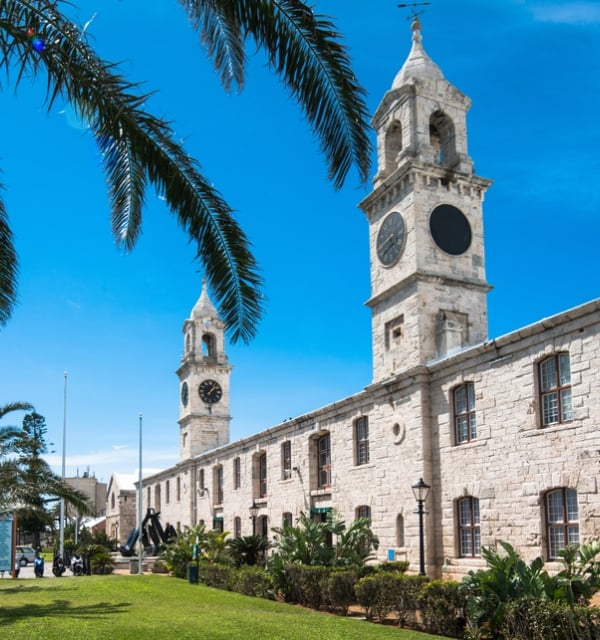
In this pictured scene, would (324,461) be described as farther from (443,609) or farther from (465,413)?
(443,609)

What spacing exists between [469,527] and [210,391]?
108ft

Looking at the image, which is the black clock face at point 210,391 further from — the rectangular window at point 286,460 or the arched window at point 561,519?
the arched window at point 561,519

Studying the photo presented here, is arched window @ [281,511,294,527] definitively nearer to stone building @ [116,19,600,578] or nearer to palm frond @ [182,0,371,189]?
stone building @ [116,19,600,578]

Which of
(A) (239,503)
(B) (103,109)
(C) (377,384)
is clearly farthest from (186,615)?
(A) (239,503)

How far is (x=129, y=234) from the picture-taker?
33.4 feet

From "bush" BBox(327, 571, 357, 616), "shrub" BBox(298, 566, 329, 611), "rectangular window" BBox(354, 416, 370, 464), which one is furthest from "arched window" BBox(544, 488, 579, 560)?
"rectangular window" BBox(354, 416, 370, 464)

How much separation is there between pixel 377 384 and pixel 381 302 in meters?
2.85

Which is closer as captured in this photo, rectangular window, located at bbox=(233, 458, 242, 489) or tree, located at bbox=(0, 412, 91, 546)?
tree, located at bbox=(0, 412, 91, 546)

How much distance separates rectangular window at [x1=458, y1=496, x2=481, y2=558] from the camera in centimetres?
2061

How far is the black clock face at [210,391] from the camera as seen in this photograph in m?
51.8

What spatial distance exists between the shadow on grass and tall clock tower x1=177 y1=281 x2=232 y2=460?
98.4 ft

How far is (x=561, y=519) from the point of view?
58.0 feet

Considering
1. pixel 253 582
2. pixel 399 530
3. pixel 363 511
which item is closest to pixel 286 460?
pixel 363 511

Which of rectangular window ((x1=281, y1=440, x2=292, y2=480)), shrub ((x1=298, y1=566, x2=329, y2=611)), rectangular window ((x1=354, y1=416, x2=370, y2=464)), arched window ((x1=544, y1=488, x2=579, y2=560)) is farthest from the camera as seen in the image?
rectangular window ((x1=281, y1=440, x2=292, y2=480))
